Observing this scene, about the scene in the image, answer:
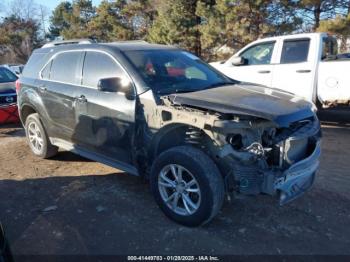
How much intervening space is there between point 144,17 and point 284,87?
24828 mm

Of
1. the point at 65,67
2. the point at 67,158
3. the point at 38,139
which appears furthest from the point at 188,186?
the point at 38,139

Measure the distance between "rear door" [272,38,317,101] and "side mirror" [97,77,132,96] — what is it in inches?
181

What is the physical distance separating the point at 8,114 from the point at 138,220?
636cm

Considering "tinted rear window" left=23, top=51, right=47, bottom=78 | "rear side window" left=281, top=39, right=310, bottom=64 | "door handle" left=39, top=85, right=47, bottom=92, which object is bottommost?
"door handle" left=39, top=85, right=47, bottom=92

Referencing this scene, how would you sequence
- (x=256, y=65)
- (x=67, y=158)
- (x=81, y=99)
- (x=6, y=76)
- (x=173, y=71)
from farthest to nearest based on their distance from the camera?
(x=6, y=76) → (x=256, y=65) → (x=67, y=158) → (x=81, y=99) → (x=173, y=71)

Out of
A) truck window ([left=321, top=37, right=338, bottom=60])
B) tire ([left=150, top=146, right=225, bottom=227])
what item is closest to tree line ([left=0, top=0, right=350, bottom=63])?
truck window ([left=321, top=37, right=338, bottom=60])

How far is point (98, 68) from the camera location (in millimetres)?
4746

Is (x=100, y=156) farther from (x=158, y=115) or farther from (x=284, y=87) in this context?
(x=284, y=87)

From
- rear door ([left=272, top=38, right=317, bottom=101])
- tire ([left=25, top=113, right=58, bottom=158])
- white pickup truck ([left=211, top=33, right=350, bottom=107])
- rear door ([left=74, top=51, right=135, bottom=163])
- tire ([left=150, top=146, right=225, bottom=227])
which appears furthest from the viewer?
rear door ([left=272, top=38, right=317, bottom=101])

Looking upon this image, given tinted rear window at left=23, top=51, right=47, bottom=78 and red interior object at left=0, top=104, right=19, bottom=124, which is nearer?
tinted rear window at left=23, top=51, right=47, bottom=78

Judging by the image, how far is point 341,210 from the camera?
4199 mm

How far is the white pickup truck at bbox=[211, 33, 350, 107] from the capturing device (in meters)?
7.43

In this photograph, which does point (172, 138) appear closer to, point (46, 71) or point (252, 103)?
point (252, 103)

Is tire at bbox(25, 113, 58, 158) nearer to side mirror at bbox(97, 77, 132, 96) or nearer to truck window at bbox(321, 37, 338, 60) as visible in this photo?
side mirror at bbox(97, 77, 132, 96)
